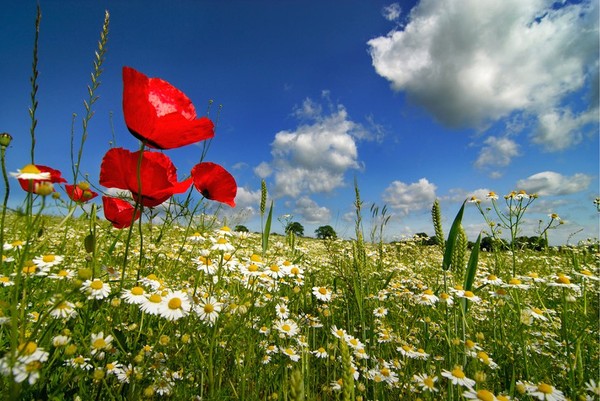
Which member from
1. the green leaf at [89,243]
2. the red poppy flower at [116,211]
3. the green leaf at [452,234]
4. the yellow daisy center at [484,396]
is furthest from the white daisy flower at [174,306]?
the green leaf at [452,234]

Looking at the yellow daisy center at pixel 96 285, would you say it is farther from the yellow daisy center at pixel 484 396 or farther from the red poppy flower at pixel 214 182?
the yellow daisy center at pixel 484 396

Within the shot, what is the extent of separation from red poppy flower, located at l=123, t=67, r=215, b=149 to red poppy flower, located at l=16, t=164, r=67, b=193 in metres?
0.34

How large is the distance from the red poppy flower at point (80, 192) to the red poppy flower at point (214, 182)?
48cm

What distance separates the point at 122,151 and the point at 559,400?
2318mm

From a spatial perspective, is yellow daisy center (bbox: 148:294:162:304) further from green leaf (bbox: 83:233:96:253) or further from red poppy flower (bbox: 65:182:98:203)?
red poppy flower (bbox: 65:182:98:203)

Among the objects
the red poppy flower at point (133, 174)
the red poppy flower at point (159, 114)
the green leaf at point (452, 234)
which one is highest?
the red poppy flower at point (159, 114)

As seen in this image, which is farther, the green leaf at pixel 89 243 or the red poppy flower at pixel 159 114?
the green leaf at pixel 89 243

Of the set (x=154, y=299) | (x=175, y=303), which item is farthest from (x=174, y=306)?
(x=154, y=299)

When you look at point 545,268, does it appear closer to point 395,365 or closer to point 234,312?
point 395,365

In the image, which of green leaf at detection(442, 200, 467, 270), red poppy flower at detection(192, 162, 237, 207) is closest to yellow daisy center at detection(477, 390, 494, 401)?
green leaf at detection(442, 200, 467, 270)

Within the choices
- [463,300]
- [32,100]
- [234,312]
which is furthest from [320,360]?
[32,100]

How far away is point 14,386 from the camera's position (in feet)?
2.88

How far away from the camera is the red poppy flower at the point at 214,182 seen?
1.67m

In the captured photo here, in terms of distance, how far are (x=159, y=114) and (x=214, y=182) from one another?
1.62 ft
